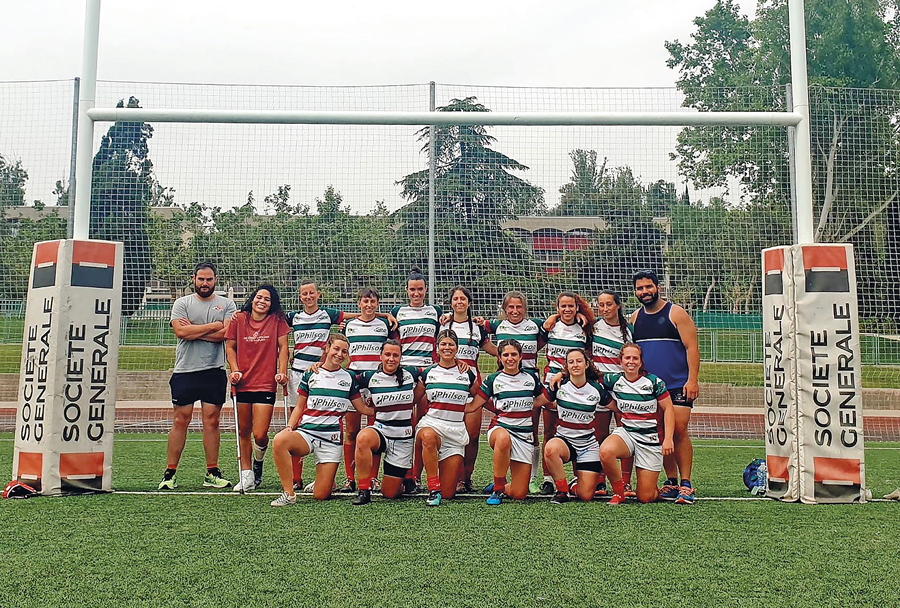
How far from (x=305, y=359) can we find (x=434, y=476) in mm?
1428

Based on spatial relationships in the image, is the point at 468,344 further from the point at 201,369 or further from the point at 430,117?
the point at 201,369

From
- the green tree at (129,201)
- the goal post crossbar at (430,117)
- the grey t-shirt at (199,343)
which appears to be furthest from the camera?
the green tree at (129,201)

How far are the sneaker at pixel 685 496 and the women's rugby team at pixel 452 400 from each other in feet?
0.53

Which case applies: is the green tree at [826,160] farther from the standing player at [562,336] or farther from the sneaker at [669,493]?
the sneaker at [669,493]

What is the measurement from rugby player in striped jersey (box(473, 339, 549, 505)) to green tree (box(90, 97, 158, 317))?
3.90 m

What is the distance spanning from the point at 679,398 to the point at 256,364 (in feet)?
9.91

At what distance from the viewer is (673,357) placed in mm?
5301

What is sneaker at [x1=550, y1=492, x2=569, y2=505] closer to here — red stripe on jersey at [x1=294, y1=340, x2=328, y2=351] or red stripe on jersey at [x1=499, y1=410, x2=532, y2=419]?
red stripe on jersey at [x1=499, y1=410, x2=532, y2=419]

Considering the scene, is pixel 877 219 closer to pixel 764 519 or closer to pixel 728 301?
pixel 728 301

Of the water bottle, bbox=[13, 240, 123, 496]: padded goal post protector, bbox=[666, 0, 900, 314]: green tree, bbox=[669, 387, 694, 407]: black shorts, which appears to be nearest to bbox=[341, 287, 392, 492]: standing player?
bbox=[13, 240, 123, 496]: padded goal post protector

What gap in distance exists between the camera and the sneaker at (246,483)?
17.7ft

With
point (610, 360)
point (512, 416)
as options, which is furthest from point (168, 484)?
point (610, 360)

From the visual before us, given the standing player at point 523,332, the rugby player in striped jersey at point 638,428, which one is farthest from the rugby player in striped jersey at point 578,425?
the standing player at point 523,332

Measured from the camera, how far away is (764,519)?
4527mm
